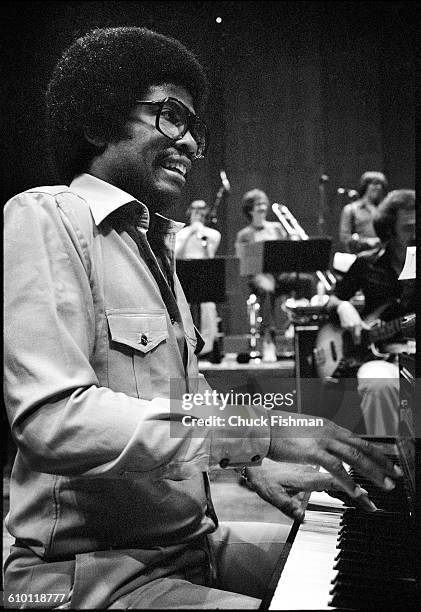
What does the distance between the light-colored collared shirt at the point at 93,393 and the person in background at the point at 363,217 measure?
2.32 feet

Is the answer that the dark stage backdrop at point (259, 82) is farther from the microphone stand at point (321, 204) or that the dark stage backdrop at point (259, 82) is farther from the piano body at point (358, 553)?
the piano body at point (358, 553)

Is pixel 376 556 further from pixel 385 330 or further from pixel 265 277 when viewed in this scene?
pixel 385 330

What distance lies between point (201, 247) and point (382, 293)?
3.11 ft

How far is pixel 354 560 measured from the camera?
1138 mm

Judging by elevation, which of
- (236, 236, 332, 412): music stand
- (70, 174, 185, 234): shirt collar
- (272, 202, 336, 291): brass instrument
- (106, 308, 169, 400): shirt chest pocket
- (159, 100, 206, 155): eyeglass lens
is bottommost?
(106, 308, 169, 400): shirt chest pocket

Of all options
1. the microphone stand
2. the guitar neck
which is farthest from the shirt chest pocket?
the guitar neck

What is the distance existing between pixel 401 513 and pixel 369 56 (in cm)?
94

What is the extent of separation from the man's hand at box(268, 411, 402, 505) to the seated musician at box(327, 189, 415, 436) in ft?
1.16

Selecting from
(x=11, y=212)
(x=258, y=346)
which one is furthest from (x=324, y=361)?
(x=11, y=212)

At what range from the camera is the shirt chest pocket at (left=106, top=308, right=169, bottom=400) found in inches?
43.7

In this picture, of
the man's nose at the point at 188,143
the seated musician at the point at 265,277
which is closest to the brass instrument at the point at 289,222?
the seated musician at the point at 265,277

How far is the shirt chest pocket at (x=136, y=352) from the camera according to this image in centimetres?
111

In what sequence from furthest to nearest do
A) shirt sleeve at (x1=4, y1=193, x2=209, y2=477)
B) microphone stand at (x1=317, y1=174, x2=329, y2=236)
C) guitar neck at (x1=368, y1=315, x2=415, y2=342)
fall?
guitar neck at (x1=368, y1=315, x2=415, y2=342) → microphone stand at (x1=317, y1=174, x2=329, y2=236) → shirt sleeve at (x1=4, y1=193, x2=209, y2=477)

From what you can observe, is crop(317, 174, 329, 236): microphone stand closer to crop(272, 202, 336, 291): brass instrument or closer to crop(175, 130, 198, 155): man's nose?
crop(272, 202, 336, 291): brass instrument
